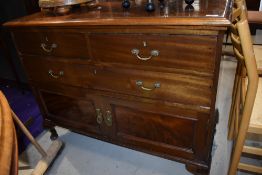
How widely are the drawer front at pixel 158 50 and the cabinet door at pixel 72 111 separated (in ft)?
1.17

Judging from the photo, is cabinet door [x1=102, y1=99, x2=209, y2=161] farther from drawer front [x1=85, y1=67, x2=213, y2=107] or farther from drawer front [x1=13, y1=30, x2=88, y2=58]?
drawer front [x1=13, y1=30, x2=88, y2=58]

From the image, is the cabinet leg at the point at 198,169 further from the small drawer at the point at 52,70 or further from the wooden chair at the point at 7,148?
the wooden chair at the point at 7,148

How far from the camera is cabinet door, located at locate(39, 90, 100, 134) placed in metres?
1.34

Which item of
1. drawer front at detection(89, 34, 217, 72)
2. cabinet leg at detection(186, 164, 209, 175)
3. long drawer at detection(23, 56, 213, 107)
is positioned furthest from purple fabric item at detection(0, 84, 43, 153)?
cabinet leg at detection(186, 164, 209, 175)

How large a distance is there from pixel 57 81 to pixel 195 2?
2.75 ft

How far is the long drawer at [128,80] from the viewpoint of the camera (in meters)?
0.95

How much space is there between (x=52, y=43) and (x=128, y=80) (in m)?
0.44

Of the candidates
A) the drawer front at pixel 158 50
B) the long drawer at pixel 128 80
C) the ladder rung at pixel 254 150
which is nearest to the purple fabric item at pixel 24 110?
the long drawer at pixel 128 80

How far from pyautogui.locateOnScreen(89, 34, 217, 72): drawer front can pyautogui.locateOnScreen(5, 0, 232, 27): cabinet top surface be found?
0.20ft

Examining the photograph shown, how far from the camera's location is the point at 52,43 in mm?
1166

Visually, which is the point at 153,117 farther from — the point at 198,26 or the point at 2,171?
the point at 2,171

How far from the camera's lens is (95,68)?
3.70ft

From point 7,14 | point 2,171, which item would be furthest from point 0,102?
point 7,14

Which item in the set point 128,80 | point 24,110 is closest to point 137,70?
point 128,80
